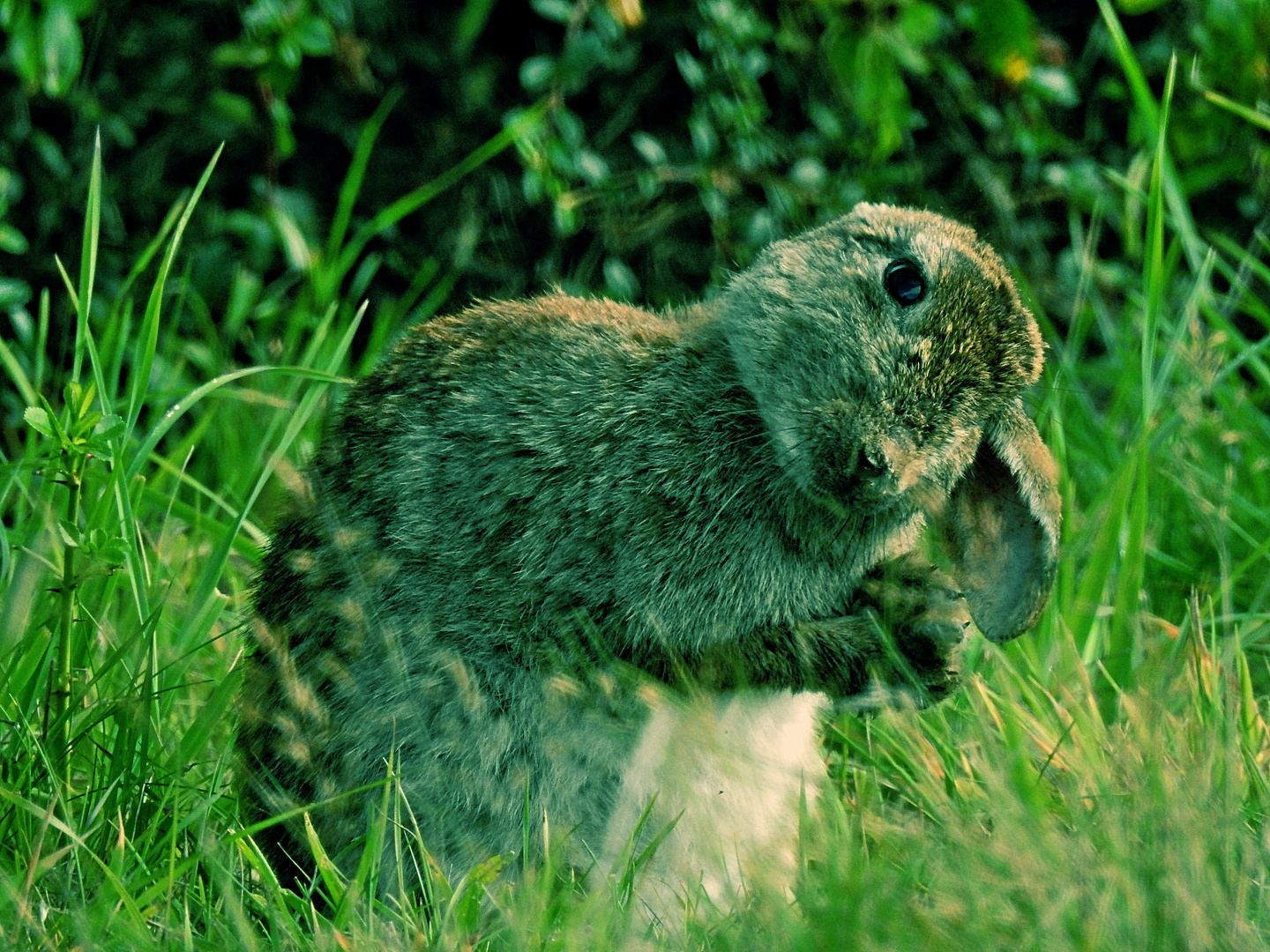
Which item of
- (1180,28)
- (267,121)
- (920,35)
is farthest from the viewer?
(1180,28)

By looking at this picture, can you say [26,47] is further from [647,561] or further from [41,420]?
[647,561]

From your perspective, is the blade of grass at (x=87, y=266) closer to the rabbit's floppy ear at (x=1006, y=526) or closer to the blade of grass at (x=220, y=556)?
the blade of grass at (x=220, y=556)

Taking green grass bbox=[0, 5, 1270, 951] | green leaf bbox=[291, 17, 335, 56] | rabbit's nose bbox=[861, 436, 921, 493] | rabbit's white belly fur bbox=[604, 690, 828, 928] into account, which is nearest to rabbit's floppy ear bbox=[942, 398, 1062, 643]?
green grass bbox=[0, 5, 1270, 951]

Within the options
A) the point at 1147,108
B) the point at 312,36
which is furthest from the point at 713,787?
the point at 312,36

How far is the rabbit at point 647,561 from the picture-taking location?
2.26 meters

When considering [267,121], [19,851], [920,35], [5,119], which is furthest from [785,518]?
[5,119]

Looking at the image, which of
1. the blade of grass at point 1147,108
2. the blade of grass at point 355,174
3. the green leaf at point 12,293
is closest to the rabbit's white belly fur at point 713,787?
the blade of grass at point 1147,108

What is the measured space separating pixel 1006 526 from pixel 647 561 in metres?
0.65

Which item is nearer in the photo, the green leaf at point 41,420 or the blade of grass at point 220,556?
the green leaf at point 41,420

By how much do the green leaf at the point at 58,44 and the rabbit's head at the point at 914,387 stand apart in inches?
83.5

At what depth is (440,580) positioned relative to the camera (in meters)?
2.31

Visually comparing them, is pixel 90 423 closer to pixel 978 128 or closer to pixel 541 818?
pixel 541 818

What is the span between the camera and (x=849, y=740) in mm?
2732

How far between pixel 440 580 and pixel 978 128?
3.27m
